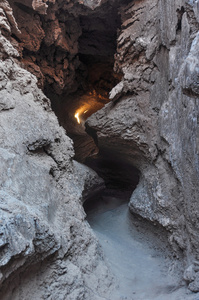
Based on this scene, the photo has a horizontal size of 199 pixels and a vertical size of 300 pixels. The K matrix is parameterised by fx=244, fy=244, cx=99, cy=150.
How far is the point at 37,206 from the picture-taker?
2.50 metres

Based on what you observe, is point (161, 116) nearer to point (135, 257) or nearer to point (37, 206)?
point (135, 257)

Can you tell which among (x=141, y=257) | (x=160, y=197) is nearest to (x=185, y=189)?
(x=160, y=197)

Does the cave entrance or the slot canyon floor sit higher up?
the cave entrance

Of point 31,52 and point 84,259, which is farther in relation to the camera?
point 31,52

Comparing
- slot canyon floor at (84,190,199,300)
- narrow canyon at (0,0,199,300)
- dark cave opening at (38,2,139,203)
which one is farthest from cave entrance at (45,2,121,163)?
slot canyon floor at (84,190,199,300)

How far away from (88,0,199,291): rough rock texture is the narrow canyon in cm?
2

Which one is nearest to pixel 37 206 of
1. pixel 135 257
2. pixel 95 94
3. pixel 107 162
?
pixel 135 257

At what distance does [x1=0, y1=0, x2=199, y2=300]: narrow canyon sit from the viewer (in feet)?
7.51

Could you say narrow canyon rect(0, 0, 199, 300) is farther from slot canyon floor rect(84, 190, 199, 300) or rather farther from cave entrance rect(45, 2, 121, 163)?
cave entrance rect(45, 2, 121, 163)

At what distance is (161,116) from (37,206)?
2.28m

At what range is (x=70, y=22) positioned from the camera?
546 cm

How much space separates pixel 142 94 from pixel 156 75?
401 mm

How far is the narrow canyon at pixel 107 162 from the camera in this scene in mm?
2289

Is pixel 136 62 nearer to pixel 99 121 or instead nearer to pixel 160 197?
pixel 99 121
